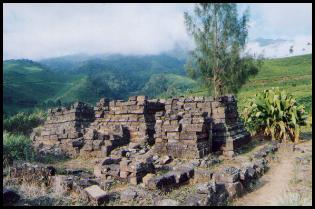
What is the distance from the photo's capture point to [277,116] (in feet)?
51.6

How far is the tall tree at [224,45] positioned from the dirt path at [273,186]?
15.7 meters

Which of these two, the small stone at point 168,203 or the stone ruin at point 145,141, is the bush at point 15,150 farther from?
the small stone at point 168,203

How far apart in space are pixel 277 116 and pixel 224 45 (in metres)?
13.2

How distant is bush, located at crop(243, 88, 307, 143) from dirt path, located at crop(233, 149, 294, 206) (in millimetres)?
3033

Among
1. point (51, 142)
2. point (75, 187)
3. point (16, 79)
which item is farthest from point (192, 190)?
point (16, 79)

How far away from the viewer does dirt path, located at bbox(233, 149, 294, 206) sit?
8.08 metres

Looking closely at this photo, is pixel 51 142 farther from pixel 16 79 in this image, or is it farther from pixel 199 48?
pixel 16 79

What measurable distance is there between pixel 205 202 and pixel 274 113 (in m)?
9.42

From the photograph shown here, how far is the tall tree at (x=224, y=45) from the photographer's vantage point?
1097 inches

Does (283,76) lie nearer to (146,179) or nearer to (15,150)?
(15,150)

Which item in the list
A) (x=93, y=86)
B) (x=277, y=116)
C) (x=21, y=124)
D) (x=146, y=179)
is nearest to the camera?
(x=146, y=179)

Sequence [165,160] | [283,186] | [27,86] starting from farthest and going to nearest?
1. [27,86]
2. [165,160]
3. [283,186]

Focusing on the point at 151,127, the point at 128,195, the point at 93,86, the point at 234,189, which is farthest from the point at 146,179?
the point at 93,86

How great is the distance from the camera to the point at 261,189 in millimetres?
9180
